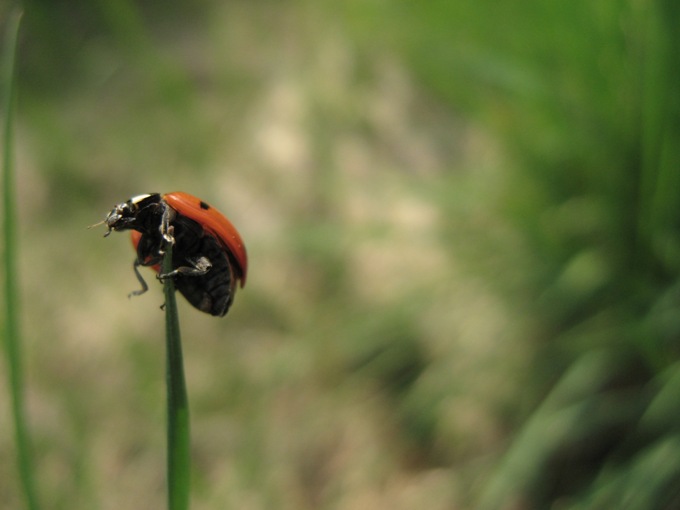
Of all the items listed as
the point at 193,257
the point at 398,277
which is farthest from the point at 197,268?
the point at 398,277

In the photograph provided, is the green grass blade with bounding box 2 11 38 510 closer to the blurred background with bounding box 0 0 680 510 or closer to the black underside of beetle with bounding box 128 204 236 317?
the black underside of beetle with bounding box 128 204 236 317

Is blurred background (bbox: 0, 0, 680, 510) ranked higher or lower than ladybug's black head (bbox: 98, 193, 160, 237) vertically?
higher

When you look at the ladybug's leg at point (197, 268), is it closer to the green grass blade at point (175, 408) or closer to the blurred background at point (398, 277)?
the green grass blade at point (175, 408)

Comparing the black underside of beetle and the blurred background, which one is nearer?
the black underside of beetle

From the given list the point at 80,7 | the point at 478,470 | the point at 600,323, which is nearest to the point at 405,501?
the point at 478,470

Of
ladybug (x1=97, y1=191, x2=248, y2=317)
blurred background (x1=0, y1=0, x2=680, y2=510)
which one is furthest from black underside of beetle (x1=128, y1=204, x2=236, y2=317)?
blurred background (x1=0, y1=0, x2=680, y2=510)

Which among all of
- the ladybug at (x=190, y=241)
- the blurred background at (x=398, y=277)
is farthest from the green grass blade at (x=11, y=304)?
the blurred background at (x=398, y=277)
